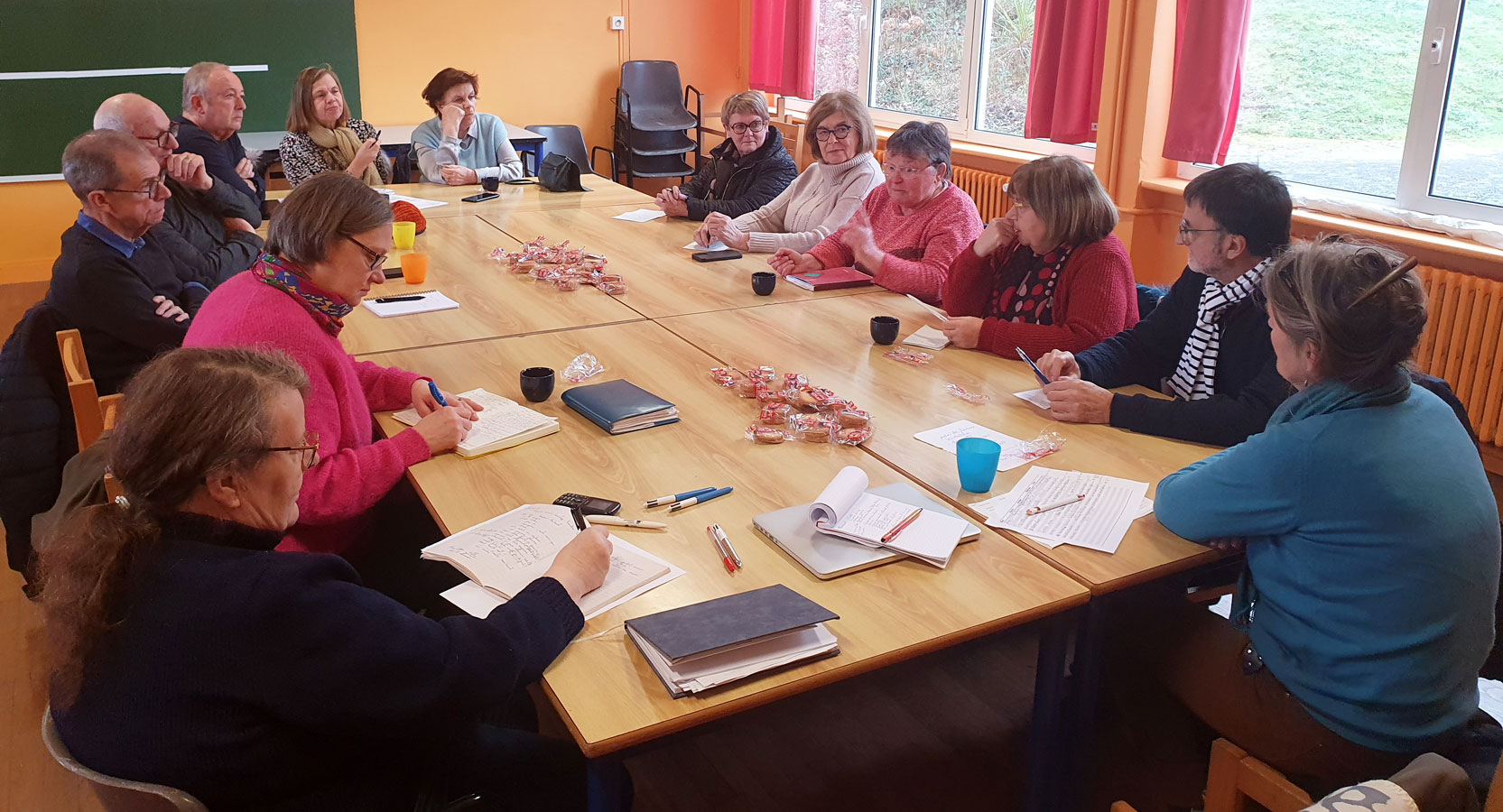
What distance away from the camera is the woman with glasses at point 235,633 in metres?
1.14

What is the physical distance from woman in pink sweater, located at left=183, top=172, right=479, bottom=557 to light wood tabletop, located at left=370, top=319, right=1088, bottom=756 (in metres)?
0.09

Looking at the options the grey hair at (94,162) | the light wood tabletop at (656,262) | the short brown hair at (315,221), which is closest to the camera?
the short brown hair at (315,221)

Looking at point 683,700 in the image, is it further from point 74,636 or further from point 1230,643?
point 1230,643

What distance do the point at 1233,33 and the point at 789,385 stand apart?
10.4ft

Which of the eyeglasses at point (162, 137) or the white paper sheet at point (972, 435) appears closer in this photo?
the white paper sheet at point (972, 435)

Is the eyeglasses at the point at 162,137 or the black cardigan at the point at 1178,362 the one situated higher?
the eyeglasses at the point at 162,137

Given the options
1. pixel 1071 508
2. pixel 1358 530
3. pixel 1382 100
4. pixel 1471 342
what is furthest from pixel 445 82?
pixel 1358 530

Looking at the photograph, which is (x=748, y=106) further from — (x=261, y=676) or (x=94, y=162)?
(x=261, y=676)

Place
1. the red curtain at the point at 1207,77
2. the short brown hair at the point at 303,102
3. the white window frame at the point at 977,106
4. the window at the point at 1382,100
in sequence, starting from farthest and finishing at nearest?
the white window frame at the point at 977,106
the short brown hair at the point at 303,102
the red curtain at the point at 1207,77
the window at the point at 1382,100

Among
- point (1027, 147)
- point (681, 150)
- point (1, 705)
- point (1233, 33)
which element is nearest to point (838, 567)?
point (1, 705)

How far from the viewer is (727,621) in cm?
143

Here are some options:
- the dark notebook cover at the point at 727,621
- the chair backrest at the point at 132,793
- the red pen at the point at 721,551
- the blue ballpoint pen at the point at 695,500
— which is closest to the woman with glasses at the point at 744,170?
the blue ballpoint pen at the point at 695,500

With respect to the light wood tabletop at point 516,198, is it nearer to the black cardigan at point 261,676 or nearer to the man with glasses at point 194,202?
the man with glasses at point 194,202

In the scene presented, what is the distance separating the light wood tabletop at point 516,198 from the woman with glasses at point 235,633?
10.7 feet
